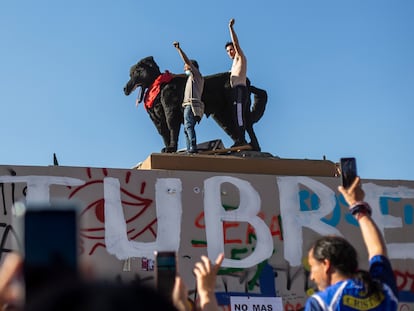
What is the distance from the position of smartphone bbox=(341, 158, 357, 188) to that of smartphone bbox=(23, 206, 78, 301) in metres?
2.28

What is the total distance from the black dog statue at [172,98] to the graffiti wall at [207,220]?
1.49 m

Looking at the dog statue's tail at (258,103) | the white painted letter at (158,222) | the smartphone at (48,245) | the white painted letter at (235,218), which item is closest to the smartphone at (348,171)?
the smartphone at (48,245)

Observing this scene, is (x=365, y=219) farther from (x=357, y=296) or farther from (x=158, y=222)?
(x=158, y=222)

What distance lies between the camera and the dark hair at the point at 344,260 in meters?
3.57

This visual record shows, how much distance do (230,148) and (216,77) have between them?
127 cm

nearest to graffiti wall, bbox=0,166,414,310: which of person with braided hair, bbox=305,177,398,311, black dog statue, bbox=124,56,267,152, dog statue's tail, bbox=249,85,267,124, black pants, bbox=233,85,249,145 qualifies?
black pants, bbox=233,85,249,145

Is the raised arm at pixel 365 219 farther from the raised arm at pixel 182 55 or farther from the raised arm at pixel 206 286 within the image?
the raised arm at pixel 182 55

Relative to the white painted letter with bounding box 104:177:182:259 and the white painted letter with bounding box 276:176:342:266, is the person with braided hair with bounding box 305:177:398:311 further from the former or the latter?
the white painted letter with bounding box 276:176:342:266

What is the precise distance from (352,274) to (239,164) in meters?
8.79

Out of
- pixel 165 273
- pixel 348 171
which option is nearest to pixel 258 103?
pixel 348 171

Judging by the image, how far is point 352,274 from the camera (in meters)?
3.60

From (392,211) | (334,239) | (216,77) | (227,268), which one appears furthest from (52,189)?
(334,239)

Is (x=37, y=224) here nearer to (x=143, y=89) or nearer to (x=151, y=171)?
(x=151, y=171)

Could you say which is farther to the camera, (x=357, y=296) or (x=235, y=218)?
(x=235, y=218)
